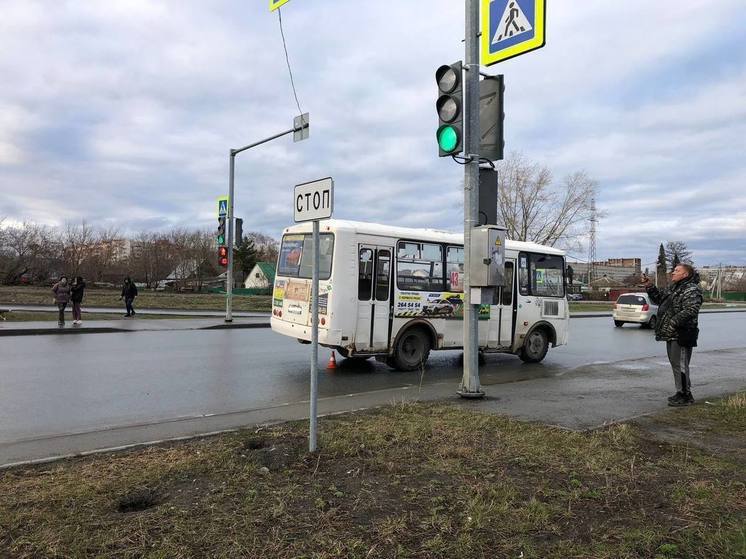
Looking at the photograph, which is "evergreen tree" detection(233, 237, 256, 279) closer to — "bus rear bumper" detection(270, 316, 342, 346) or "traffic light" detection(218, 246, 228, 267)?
"traffic light" detection(218, 246, 228, 267)

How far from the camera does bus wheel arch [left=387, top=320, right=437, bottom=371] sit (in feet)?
36.7

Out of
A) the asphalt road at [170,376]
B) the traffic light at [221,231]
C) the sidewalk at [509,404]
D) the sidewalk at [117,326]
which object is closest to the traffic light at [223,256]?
the traffic light at [221,231]

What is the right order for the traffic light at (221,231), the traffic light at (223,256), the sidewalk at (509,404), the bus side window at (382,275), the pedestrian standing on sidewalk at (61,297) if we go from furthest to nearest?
1. the traffic light at (223,256)
2. the traffic light at (221,231)
3. the pedestrian standing on sidewalk at (61,297)
4. the bus side window at (382,275)
5. the sidewalk at (509,404)

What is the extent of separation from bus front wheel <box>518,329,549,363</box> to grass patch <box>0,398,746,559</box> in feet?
24.3

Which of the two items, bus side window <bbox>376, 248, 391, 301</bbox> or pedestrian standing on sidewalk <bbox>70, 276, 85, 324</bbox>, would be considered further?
pedestrian standing on sidewalk <bbox>70, 276, 85, 324</bbox>

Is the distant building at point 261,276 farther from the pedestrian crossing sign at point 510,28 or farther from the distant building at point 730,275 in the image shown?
the distant building at point 730,275

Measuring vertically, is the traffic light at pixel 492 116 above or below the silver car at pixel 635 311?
above

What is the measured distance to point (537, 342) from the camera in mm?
13430

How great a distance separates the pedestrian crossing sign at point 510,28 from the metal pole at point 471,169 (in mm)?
208

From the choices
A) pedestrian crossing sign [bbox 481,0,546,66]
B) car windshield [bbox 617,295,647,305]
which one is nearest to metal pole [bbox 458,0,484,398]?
pedestrian crossing sign [bbox 481,0,546,66]

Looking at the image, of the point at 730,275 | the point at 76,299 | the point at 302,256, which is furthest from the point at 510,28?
the point at 730,275

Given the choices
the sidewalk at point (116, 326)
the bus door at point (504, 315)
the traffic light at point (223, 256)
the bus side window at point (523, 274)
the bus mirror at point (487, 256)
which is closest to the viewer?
the bus mirror at point (487, 256)

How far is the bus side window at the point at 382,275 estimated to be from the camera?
35.6 feet

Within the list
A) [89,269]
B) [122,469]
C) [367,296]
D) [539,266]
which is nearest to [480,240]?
[367,296]
